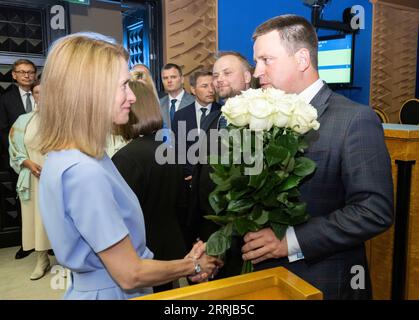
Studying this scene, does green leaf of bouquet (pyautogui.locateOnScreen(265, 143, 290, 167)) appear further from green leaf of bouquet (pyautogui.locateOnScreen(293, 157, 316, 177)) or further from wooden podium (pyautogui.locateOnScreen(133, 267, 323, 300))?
wooden podium (pyautogui.locateOnScreen(133, 267, 323, 300))

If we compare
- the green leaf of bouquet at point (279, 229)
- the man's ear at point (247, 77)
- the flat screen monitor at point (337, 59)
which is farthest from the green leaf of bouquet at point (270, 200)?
the flat screen monitor at point (337, 59)

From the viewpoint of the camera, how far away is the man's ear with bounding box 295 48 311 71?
4.39 ft

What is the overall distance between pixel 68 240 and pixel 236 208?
501mm

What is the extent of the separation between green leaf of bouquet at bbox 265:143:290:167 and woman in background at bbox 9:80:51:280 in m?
3.31

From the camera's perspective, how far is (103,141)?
46.4 inches

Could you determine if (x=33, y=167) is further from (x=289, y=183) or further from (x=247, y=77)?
(x=289, y=183)

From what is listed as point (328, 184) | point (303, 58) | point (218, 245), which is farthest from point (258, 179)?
point (303, 58)

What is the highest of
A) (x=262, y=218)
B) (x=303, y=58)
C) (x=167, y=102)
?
(x=167, y=102)

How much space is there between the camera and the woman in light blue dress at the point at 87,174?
3.53 ft

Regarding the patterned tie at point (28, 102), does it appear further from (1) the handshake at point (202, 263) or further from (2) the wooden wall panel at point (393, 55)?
(2) the wooden wall panel at point (393, 55)

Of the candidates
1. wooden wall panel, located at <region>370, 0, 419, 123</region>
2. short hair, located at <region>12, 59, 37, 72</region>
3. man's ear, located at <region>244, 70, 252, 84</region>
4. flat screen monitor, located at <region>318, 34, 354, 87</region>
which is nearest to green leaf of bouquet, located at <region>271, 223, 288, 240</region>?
→ man's ear, located at <region>244, 70, 252, 84</region>

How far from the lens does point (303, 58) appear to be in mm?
1342

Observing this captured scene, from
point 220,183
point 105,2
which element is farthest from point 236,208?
point 105,2

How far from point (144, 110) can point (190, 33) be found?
12.6 feet
